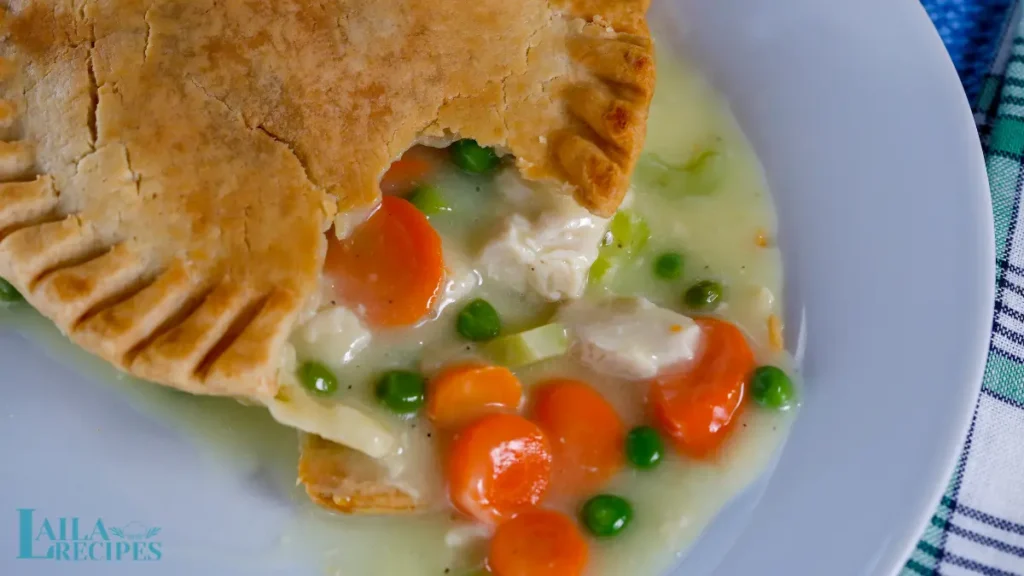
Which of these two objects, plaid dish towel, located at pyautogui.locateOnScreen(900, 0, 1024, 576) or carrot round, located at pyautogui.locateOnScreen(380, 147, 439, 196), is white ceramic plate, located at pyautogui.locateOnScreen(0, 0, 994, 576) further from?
carrot round, located at pyautogui.locateOnScreen(380, 147, 439, 196)

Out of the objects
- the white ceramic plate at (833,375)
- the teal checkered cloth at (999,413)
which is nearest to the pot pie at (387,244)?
the white ceramic plate at (833,375)

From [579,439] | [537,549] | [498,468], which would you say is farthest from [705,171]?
[537,549]

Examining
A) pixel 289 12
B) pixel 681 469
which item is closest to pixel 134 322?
pixel 289 12

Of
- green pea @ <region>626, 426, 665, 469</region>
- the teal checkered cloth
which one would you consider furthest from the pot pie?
the teal checkered cloth

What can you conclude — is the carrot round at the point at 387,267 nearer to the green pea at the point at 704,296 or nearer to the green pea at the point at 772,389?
the green pea at the point at 704,296

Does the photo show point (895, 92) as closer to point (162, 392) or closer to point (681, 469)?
point (681, 469)

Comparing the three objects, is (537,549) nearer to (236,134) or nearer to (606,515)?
(606,515)

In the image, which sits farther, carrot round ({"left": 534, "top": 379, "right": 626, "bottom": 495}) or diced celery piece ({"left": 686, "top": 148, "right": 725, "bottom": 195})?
diced celery piece ({"left": 686, "top": 148, "right": 725, "bottom": 195})
